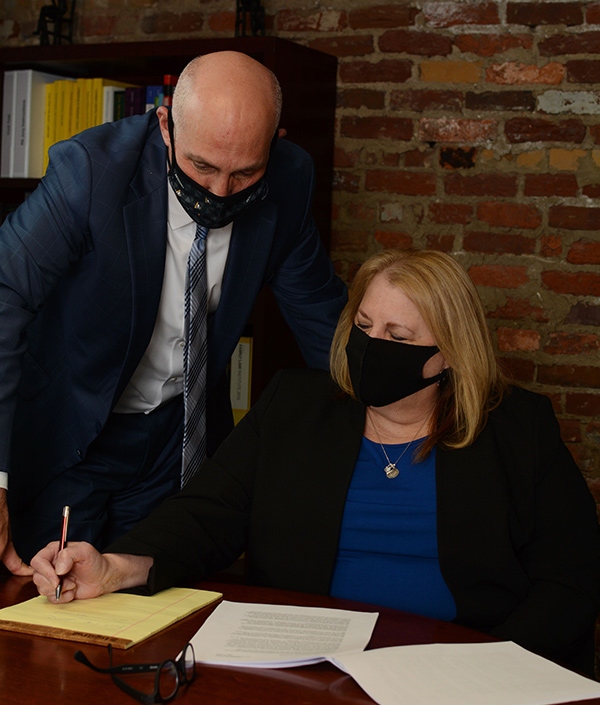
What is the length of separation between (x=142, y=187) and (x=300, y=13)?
1280mm

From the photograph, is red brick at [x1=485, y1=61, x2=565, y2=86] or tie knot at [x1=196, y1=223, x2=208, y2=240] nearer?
tie knot at [x1=196, y1=223, x2=208, y2=240]

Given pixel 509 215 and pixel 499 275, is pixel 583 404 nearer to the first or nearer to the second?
pixel 499 275

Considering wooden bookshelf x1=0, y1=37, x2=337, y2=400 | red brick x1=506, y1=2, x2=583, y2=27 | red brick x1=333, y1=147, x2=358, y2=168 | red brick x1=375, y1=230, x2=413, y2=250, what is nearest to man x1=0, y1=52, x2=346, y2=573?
wooden bookshelf x1=0, y1=37, x2=337, y2=400

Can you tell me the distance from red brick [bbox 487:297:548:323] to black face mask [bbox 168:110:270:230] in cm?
115

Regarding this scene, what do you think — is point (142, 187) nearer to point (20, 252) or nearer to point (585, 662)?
point (20, 252)

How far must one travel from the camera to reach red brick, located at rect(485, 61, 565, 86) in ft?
8.20

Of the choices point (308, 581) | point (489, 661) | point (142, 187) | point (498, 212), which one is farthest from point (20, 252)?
point (498, 212)

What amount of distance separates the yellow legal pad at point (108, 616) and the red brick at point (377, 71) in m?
1.85

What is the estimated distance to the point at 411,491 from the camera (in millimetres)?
1619

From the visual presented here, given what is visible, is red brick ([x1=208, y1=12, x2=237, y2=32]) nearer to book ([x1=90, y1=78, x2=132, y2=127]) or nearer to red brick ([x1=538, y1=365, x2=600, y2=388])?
book ([x1=90, y1=78, x2=132, y2=127])

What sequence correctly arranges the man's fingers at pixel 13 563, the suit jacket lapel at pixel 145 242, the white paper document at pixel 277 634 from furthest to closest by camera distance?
1. the suit jacket lapel at pixel 145 242
2. the man's fingers at pixel 13 563
3. the white paper document at pixel 277 634

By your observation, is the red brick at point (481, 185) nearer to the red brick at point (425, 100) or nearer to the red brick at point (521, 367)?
the red brick at point (425, 100)

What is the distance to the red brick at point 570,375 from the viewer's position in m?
2.56

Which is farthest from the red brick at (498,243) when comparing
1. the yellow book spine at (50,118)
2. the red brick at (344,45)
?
the yellow book spine at (50,118)
